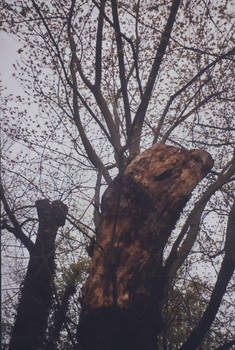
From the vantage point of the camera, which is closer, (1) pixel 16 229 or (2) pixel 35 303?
(1) pixel 16 229

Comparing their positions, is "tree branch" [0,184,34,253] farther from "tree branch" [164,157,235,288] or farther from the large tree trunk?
"tree branch" [164,157,235,288]

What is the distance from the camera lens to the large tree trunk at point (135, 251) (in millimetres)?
2453

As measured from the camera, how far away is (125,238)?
9.25 feet

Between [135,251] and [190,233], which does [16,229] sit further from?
[190,233]

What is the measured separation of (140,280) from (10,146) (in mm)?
4027

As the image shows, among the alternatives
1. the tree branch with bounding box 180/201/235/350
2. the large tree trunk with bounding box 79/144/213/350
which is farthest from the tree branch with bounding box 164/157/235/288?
the tree branch with bounding box 180/201/235/350

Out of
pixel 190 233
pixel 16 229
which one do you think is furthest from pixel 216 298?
pixel 16 229

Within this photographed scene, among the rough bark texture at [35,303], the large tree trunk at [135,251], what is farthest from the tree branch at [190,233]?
the rough bark texture at [35,303]

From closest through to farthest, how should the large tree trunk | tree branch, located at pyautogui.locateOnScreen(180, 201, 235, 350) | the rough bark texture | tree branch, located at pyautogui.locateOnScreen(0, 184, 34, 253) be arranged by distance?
the large tree trunk
tree branch, located at pyautogui.locateOnScreen(180, 201, 235, 350)
tree branch, located at pyautogui.locateOnScreen(0, 184, 34, 253)
the rough bark texture

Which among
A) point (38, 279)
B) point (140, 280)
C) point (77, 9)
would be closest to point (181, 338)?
point (38, 279)

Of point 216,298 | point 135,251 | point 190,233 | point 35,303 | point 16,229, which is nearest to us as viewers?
point 135,251

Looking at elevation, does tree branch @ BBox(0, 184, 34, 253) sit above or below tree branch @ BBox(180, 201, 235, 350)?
above

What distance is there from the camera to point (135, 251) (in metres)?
2.73

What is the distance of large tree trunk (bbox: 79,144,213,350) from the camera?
8.05ft
